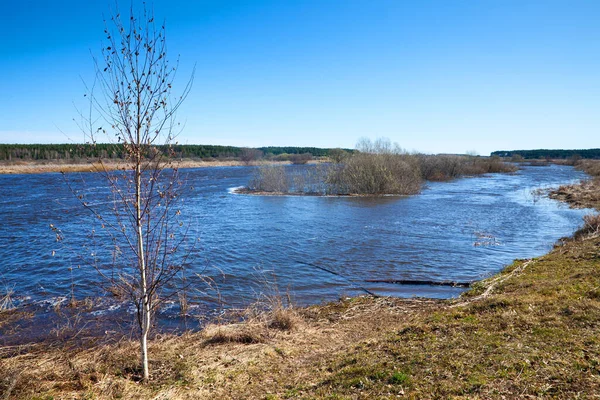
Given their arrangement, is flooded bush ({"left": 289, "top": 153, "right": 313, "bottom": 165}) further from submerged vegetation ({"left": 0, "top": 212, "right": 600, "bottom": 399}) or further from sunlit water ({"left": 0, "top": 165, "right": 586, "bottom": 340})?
submerged vegetation ({"left": 0, "top": 212, "right": 600, "bottom": 399})

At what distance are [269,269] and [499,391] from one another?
1087 centimetres

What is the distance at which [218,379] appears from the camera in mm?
6402

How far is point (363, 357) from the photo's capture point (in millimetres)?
6965

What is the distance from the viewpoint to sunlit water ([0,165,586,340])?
13078mm

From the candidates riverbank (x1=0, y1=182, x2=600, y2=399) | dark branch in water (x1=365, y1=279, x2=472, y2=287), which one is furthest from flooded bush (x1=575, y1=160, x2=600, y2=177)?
riverbank (x1=0, y1=182, x2=600, y2=399)

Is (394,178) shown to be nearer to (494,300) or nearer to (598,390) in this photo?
(494,300)

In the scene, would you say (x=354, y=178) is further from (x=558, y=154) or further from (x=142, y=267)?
(x=558, y=154)

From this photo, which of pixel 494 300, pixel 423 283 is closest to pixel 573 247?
pixel 423 283

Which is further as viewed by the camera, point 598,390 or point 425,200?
point 425,200

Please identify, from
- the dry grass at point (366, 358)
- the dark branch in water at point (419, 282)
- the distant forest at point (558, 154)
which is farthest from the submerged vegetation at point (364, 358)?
the distant forest at point (558, 154)

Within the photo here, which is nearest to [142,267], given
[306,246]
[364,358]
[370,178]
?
[364,358]

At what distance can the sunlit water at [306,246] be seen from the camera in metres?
13.1

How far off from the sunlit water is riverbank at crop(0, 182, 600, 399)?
218 cm

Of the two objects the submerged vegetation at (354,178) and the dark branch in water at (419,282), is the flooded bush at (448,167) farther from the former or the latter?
the dark branch in water at (419,282)
